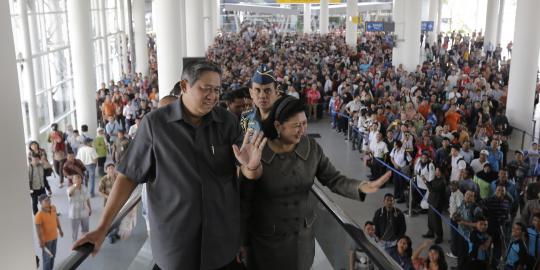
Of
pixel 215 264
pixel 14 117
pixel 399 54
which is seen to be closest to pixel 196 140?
pixel 215 264

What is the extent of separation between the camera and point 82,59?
69.5 feet

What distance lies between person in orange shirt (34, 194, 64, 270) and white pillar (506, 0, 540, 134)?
15175 millimetres

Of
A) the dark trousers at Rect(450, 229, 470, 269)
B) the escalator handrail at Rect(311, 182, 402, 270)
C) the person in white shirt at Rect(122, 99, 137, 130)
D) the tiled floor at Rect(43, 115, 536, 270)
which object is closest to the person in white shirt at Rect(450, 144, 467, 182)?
the tiled floor at Rect(43, 115, 536, 270)

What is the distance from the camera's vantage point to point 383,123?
17.4 m

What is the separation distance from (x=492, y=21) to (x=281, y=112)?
39940 millimetres

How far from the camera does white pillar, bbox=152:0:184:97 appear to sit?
57.8 ft

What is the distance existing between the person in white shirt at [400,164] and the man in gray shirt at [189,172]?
11459mm

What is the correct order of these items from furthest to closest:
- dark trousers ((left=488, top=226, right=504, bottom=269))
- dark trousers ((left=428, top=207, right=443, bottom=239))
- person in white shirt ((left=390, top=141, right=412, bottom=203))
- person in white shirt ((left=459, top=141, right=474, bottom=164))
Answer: person in white shirt ((left=390, top=141, right=412, bottom=203)) → person in white shirt ((left=459, top=141, right=474, bottom=164)) → dark trousers ((left=428, top=207, right=443, bottom=239)) → dark trousers ((left=488, top=226, right=504, bottom=269))

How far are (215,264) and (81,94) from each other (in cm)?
1941

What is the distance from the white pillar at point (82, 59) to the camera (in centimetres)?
2083

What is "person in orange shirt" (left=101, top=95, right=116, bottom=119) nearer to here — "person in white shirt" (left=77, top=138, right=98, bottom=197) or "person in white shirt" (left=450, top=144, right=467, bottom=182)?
"person in white shirt" (left=77, top=138, right=98, bottom=197)

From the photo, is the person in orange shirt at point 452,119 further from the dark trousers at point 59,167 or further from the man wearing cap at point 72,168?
the dark trousers at point 59,167

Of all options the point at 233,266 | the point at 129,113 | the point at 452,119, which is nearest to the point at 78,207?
the point at 233,266

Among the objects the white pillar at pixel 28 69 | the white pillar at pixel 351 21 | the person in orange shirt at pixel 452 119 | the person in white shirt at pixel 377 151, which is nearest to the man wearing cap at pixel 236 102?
the person in white shirt at pixel 377 151
